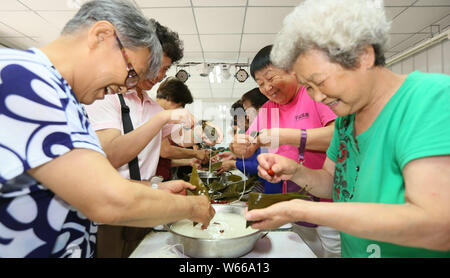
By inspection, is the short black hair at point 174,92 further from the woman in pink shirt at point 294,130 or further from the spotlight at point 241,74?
the spotlight at point 241,74

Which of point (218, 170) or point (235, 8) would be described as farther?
point (235, 8)

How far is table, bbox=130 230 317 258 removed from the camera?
44.3 inches

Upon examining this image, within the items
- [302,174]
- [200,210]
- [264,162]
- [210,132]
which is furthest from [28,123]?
[210,132]

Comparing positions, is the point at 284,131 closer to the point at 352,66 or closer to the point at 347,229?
the point at 352,66

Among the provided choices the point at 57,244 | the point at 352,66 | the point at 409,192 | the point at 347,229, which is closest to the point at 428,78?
the point at 352,66

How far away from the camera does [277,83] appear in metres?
2.05

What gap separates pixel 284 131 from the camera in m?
1.74

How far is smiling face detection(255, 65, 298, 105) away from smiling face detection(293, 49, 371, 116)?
1.02 meters

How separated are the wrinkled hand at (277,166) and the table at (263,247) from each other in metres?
0.30

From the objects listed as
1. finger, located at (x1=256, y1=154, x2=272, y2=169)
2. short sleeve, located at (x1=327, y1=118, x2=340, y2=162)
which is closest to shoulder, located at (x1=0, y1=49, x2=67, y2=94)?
finger, located at (x1=256, y1=154, x2=272, y2=169)

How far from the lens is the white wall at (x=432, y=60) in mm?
5145

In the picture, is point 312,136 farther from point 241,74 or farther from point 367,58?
point 241,74

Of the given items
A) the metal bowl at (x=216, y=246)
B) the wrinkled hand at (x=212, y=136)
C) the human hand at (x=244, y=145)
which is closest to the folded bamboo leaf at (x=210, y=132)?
the wrinkled hand at (x=212, y=136)
